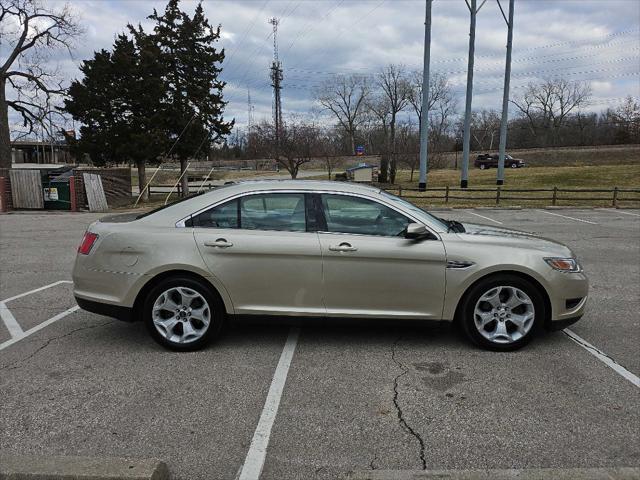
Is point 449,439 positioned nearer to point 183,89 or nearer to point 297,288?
point 297,288

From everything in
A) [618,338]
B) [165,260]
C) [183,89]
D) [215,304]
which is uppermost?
[183,89]

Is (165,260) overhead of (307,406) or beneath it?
overhead

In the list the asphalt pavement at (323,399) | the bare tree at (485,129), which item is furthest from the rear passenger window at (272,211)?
the bare tree at (485,129)

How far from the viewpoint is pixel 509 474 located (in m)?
2.60

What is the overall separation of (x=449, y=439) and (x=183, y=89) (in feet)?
95.6

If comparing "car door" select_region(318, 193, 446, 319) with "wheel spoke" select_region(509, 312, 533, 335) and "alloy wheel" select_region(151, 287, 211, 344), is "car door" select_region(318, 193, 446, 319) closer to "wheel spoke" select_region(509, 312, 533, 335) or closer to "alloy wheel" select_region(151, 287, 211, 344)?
"wheel spoke" select_region(509, 312, 533, 335)

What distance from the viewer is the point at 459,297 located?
423 cm

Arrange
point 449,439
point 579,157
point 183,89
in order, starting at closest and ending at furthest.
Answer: point 449,439 < point 183,89 < point 579,157

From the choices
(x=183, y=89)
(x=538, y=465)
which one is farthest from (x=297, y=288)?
(x=183, y=89)

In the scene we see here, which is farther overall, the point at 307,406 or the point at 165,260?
the point at 165,260

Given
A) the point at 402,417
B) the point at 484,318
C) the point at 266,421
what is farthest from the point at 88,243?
the point at 484,318

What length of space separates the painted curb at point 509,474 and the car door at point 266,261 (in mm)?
1846

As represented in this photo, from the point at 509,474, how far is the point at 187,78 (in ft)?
99.6

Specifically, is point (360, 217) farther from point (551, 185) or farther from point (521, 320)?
point (551, 185)
